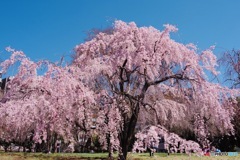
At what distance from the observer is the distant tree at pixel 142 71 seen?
13594 mm

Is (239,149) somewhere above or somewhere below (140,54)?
below

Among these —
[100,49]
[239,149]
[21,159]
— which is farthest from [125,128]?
[239,149]

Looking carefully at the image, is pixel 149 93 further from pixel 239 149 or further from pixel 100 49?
pixel 239 149

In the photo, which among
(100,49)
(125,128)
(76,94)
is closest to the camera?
(76,94)

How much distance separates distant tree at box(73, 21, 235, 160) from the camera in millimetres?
13594

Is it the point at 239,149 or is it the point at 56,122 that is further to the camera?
the point at 239,149

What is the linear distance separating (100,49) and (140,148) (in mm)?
5486

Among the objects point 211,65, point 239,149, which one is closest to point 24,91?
point 211,65

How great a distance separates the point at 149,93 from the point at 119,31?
13.3ft

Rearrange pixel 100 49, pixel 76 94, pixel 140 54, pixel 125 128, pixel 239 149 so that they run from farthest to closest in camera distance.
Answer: pixel 239 149 → pixel 100 49 → pixel 125 128 → pixel 140 54 → pixel 76 94

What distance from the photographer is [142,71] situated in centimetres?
1443

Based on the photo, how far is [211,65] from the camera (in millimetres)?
15016

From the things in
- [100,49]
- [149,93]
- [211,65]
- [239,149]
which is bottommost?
[239,149]

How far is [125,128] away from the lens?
14531 millimetres
